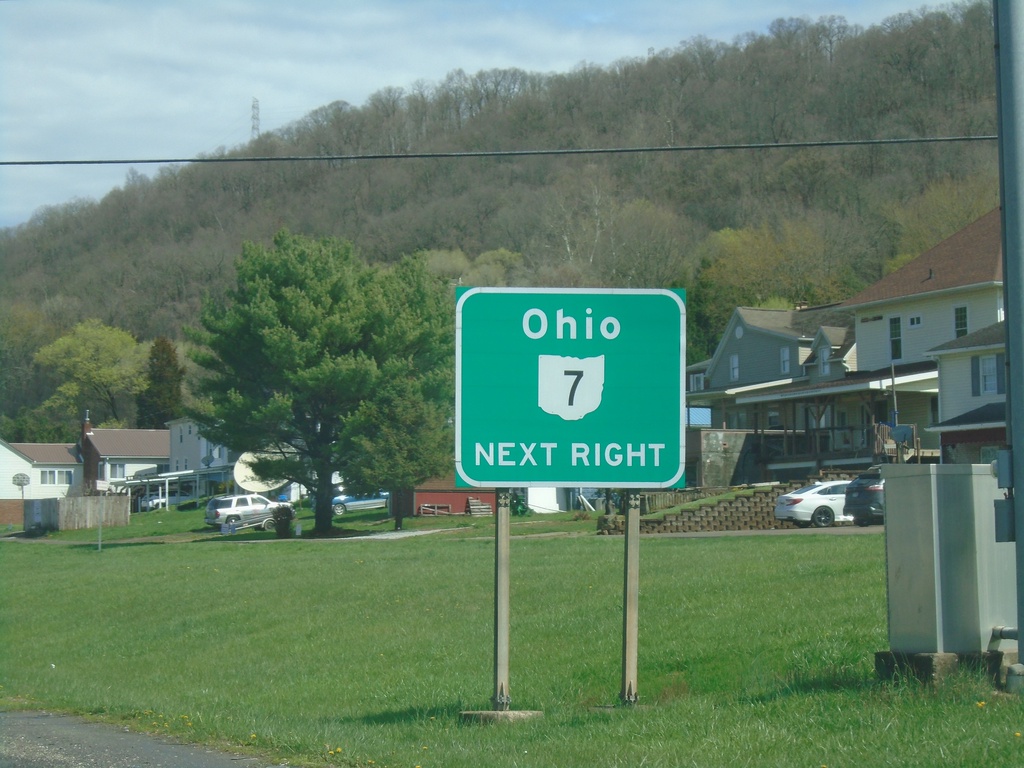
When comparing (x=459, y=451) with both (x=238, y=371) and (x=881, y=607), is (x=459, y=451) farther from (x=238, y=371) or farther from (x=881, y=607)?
(x=238, y=371)

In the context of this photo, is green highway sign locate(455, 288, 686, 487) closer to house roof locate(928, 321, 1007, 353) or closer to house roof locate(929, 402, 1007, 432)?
house roof locate(929, 402, 1007, 432)

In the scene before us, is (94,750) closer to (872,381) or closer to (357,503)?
(872,381)

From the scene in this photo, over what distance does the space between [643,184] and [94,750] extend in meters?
83.3

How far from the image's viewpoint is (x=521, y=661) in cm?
1284

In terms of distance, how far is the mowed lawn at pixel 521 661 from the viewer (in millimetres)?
7156

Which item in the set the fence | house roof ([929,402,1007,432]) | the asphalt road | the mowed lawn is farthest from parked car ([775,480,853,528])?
the fence

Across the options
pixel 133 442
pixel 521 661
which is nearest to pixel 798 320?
pixel 521 661

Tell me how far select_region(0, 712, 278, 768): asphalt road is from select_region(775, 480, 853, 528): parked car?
2791cm

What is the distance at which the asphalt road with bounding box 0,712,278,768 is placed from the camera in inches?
301

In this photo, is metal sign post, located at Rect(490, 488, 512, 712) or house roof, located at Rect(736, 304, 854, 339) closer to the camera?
metal sign post, located at Rect(490, 488, 512, 712)

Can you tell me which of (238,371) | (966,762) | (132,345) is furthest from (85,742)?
(132,345)

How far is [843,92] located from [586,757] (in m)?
86.9

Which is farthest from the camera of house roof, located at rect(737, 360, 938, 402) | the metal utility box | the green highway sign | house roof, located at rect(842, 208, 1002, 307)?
house roof, located at rect(737, 360, 938, 402)

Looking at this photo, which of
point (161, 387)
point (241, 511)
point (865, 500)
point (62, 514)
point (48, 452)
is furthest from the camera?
point (161, 387)
